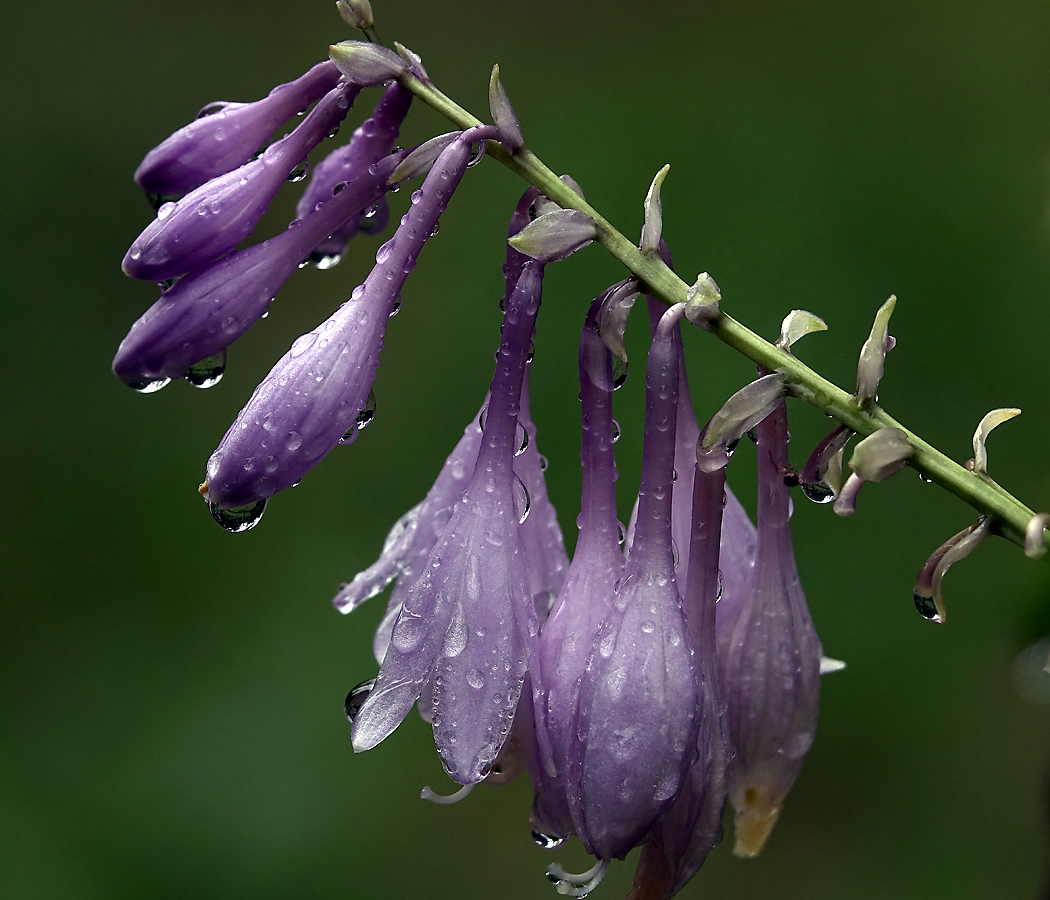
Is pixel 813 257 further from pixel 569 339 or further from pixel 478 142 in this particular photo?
pixel 478 142

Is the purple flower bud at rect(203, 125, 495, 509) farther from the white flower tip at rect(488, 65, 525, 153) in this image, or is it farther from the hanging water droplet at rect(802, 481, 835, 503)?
the hanging water droplet at rect(802, 481, 835, 503)

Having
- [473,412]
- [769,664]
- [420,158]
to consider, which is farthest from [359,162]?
[473,412]

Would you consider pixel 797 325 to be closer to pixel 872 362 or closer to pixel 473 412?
pixel 872 362

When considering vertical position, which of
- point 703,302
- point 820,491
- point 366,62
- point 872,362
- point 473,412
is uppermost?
point 366,62

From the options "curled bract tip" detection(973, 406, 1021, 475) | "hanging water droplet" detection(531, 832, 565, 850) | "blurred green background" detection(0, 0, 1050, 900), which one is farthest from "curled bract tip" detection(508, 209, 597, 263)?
"blurred green background" detection(0, 0, 1050, 900)

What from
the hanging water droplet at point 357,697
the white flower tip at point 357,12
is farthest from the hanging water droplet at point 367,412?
the white flower tip at point 357,12

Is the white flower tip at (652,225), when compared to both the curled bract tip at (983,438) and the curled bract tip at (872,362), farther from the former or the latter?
the curled bract tip at (983,438)
